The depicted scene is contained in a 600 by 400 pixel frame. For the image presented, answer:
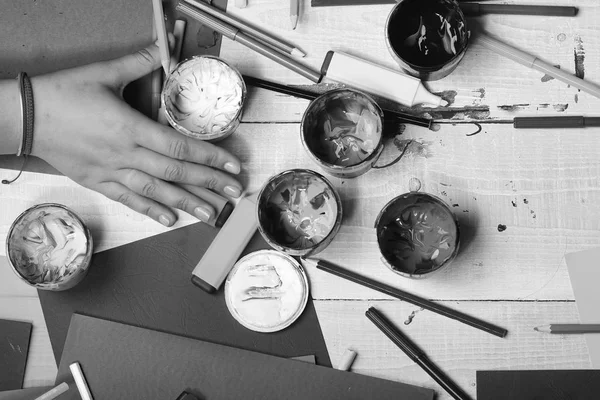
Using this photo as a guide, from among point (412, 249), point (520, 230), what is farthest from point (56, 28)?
point (520, 230)

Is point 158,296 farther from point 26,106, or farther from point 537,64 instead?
point 537,64


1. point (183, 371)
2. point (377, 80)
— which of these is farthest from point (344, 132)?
point (183, 371)

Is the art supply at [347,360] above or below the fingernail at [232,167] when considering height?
below

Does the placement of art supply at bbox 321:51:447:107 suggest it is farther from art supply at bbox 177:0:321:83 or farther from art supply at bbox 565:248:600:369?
art supply at bbox 565:248:600:369

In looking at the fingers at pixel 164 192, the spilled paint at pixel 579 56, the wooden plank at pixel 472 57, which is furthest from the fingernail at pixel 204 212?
the spilled paint at pixel 579 56

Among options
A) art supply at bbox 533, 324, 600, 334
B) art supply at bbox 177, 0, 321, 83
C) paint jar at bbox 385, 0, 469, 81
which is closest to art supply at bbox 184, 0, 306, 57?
art supply at bbox 177, 0, 321, 83

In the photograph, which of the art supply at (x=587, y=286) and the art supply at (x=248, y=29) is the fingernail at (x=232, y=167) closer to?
the art supply at (x=248, y=29)

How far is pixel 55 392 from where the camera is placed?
0.93m

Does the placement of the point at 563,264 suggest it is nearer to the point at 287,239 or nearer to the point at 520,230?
the point at 520,230

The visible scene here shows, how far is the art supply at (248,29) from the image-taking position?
0.94 metres

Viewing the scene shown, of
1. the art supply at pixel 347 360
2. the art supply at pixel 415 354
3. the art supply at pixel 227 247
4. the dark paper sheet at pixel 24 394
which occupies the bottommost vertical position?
the dark paper sheet at pixel 24 394

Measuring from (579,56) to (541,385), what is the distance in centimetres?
45

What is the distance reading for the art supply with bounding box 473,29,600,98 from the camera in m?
0.92

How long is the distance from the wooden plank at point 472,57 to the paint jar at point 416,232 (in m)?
0.14
